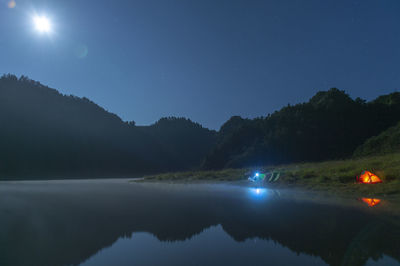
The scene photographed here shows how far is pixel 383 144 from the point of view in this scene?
31.5 meters

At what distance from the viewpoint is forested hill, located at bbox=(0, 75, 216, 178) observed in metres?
86.1

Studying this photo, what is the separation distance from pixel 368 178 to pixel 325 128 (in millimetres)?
32974

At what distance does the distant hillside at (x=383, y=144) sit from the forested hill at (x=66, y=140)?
7359 centimetres

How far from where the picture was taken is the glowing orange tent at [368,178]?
549 inches

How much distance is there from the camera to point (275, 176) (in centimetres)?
2164

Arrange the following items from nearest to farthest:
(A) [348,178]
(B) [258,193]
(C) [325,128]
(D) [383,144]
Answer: (B) [258,193]
(A) [348,178]
(D) [383,144]
(C) [325,128]

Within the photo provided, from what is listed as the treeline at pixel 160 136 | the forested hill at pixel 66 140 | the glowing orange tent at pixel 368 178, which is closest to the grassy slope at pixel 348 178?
the glowing orange tent at pixel 368 178

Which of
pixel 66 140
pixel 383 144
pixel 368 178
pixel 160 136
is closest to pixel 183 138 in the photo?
pixel 160 136

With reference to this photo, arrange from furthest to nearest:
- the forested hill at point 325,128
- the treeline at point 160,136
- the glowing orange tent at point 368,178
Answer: the treeline at point 160,136 → the forested hill at point 325,128 → the glowing orange tent at point 368,178

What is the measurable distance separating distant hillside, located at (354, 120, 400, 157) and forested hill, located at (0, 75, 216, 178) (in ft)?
241

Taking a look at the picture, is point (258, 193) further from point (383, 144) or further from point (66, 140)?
point (66, 140)

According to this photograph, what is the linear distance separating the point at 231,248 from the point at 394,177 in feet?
41.9

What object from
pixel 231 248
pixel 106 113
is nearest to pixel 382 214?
pixel 231 248

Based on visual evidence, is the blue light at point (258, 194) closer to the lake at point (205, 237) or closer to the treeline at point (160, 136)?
the lake at point (205, 237)
